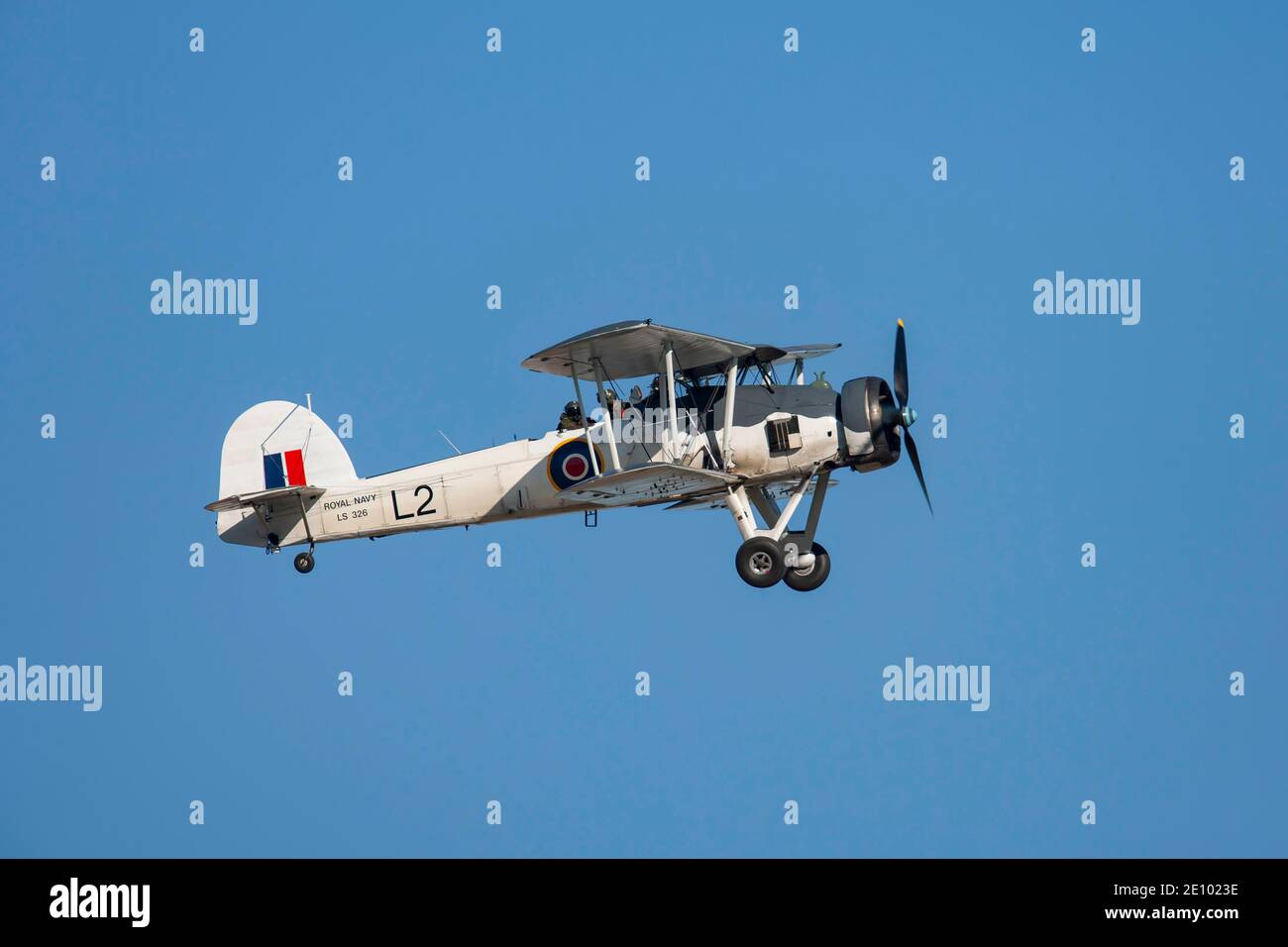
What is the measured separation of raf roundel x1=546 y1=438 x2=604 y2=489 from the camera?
27.2 m

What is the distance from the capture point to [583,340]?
25203mm

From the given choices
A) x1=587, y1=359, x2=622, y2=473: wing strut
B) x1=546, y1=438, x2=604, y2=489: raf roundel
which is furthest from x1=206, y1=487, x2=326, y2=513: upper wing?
x1=587, y1=359, x2=622, y2=473: wing strut

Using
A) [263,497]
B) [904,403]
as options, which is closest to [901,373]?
[904,403]

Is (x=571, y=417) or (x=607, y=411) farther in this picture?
(x=571, y=417)

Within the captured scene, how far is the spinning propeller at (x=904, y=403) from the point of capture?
1025 inches

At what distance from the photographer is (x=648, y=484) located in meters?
25.8

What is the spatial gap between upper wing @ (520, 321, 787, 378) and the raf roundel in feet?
4.23

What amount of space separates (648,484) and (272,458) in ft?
23.4

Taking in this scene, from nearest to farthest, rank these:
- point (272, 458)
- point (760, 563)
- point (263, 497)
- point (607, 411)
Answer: point (760, 563), point (607, 411), point (263, 497), point (272, 458)

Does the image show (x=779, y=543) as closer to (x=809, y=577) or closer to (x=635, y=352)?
(x=809, y=577)

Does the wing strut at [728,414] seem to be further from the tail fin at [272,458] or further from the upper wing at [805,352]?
the tail fin at [272,458]
